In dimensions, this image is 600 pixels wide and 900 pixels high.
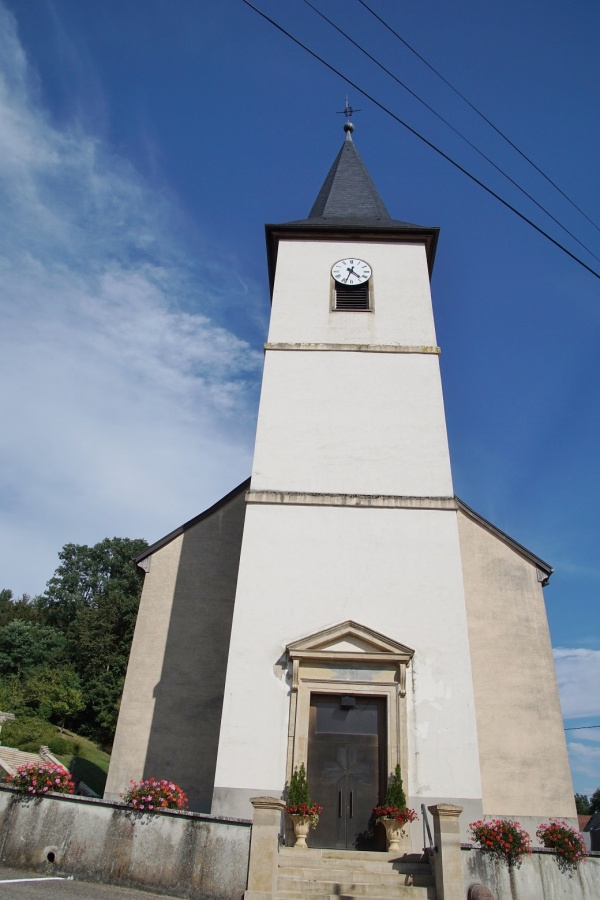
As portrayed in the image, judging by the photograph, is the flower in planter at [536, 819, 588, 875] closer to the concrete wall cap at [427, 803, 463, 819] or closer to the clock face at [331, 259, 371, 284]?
the concrete wall cap at [427, 803, 463, 819]

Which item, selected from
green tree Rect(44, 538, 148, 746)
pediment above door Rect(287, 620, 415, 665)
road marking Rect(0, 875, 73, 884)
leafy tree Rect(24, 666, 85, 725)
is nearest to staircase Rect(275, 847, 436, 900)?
road marking Rect(0, 875, 73, 884)

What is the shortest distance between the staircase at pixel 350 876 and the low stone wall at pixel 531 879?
0.66 meters

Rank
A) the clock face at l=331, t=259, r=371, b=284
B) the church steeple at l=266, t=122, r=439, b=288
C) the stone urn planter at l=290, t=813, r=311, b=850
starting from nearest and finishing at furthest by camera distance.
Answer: the stone urn planter at l=290, t=813, r=311, b=850 < the clock face at l=331, t=259, r=371, b=284 < the church steeple at l=266, t=122, r=439, b=288

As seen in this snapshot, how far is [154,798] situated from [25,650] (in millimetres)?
37998

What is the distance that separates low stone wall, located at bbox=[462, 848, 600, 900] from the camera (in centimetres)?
782

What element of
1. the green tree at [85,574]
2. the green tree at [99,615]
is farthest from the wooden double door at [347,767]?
the green tree at [85,574]

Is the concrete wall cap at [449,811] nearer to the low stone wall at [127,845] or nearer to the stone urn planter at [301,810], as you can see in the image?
the stone urn planter at [301,810]

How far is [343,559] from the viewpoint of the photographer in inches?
473

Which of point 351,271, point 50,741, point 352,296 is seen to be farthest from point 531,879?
point 50,741

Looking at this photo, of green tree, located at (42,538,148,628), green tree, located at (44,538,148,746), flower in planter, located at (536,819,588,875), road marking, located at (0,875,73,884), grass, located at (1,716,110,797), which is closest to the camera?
road marking, located at (0,875,73,884)

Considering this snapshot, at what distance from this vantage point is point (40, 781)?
8.30m

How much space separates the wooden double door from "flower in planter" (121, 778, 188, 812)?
2749 mm

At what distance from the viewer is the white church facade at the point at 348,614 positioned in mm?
10352

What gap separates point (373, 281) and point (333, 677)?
32.1ft
